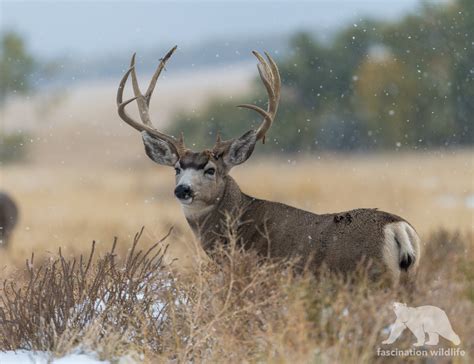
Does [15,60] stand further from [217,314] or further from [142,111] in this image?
[217,314]

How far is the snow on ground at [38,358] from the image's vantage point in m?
6.74

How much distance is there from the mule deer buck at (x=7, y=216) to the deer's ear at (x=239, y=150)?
7.75 m

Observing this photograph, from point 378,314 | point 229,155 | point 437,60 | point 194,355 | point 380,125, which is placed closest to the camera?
point 378,314

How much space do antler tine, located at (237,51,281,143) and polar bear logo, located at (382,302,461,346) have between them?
2.64 meters

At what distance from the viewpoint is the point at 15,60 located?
4847 centimetres

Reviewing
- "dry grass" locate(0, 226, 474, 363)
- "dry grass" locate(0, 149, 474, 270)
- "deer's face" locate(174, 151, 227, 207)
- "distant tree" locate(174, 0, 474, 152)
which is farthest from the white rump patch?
"distant tree" locate(174, 0, 474, 152)

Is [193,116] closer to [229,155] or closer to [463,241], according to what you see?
[463,241]

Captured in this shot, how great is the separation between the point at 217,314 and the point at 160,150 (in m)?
2.68

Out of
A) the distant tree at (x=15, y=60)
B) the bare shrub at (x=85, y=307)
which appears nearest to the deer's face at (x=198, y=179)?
the bare shrub at (x=85, y=307)

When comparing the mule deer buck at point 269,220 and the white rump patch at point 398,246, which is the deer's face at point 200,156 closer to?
the mule deer buck at point 269,220

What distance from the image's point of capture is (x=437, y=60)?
41250 mm

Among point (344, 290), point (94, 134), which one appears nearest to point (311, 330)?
point (344, 290)

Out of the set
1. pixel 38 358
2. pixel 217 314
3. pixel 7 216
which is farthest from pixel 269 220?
pixel 7 216

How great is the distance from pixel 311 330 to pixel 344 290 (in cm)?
31
